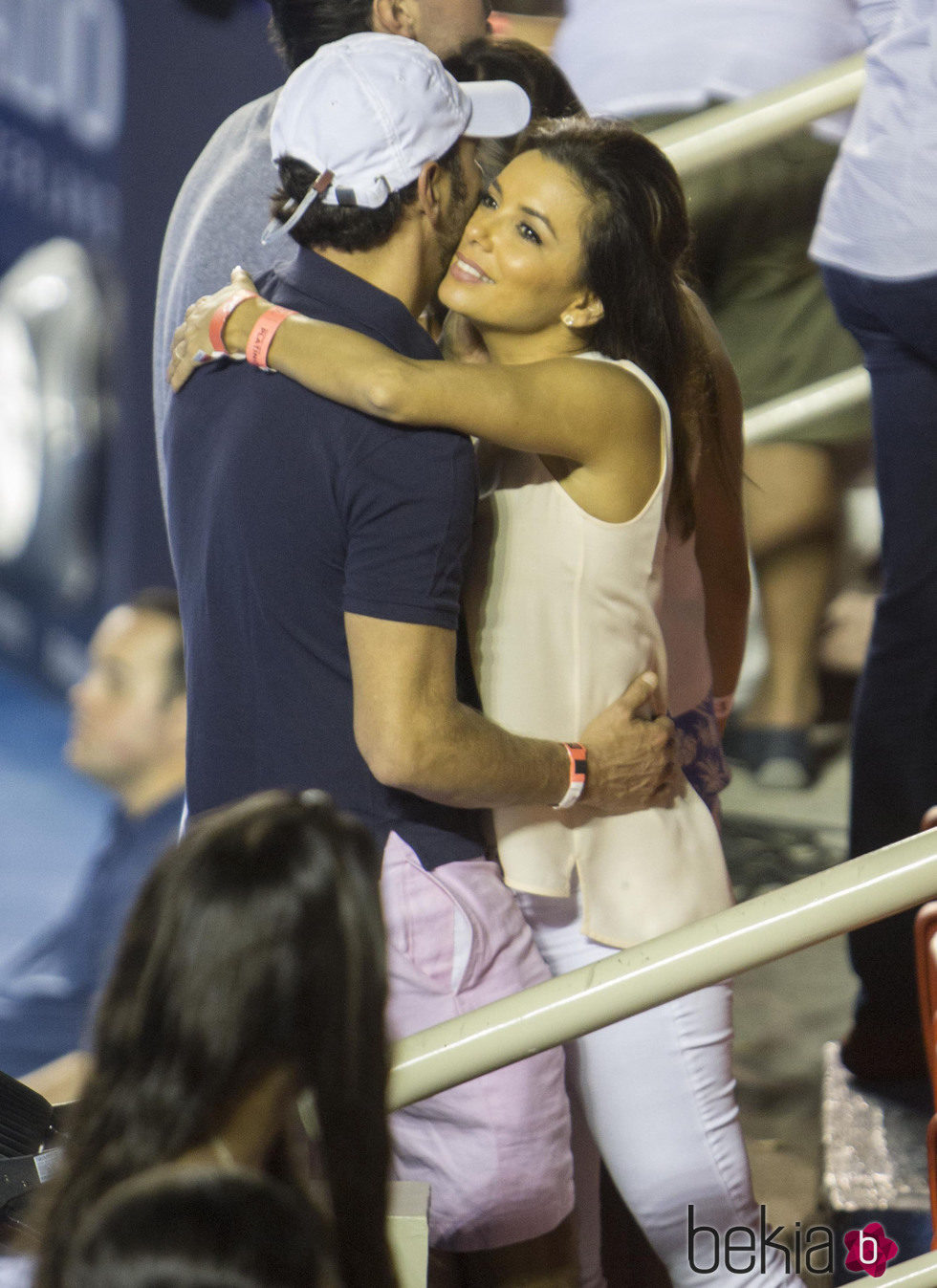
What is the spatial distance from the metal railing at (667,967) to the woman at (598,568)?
29 centimetres

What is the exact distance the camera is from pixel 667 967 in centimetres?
120

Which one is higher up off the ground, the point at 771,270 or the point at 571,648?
the point at 571,648

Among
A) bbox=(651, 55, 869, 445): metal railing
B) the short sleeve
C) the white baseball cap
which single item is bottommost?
bbox=(651, 55, 869, 445): metal railing

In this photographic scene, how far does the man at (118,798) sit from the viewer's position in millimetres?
3281

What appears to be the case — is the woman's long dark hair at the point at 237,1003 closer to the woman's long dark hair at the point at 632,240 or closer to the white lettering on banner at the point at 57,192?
the woman's long dark hair at the point at 632,240

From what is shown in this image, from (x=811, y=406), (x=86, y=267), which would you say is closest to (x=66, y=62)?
(x=86, y=267)

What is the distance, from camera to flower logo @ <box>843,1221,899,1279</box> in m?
1.91

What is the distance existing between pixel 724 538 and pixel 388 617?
673 mm

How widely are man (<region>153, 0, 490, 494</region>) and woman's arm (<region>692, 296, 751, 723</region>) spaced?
44cm

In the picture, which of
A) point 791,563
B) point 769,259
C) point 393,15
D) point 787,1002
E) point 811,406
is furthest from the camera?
point 791,563

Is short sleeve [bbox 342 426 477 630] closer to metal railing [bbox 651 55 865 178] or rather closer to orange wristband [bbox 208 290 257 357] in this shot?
orange wristband [bbox 208 290 257 357]

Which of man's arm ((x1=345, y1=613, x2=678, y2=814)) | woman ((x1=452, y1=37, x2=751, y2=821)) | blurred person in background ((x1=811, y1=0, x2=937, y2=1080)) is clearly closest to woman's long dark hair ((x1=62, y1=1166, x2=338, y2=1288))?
man's arm ((x1=345, y1=613, x2=678, y2=814))

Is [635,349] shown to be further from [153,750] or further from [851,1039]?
[153,750]

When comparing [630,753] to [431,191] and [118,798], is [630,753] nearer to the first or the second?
[431,191]
